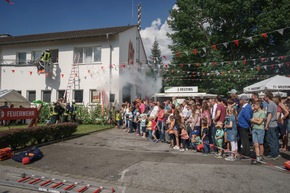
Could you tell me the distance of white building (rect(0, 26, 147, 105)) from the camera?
1858 cm

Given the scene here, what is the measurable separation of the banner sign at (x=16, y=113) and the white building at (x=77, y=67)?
7.93 meters

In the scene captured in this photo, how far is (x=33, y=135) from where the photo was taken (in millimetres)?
9312

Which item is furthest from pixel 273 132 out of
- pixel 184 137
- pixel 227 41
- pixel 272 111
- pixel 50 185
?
pixel 227 41

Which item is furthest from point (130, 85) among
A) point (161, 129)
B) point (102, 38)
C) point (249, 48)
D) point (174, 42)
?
point (249, 48)

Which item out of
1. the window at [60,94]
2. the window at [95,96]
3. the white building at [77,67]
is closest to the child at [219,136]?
the white building at [77,67]

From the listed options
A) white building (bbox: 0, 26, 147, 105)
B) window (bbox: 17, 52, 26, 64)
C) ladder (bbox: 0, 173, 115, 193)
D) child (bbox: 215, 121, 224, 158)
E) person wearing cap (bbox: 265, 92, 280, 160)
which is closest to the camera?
ladder (bbox: 0, 173, 115, 193)

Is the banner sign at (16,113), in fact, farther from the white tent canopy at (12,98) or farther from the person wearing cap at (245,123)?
the person wearing cap at (245,123)

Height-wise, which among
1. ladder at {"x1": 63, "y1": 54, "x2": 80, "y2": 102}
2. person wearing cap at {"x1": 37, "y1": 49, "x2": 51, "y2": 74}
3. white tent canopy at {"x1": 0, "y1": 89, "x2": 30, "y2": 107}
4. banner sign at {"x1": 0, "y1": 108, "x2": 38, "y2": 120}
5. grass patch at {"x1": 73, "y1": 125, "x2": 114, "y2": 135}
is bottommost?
grass patch at {"x1": 73, "y1": 125, "x2": 114, "y2": 135}

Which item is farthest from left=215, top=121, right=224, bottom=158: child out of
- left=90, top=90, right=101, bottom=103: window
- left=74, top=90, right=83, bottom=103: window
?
left=74, top=90, right=83, bottom=103: window

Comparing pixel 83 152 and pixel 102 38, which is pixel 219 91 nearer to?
pixel 102 38

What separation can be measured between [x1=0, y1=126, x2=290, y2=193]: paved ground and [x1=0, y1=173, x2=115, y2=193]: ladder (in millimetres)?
177

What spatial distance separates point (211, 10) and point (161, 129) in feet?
Result: 71.6

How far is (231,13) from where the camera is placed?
2717 cm

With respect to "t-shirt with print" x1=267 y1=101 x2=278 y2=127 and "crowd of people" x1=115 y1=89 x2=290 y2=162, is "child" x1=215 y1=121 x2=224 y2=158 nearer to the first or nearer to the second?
"crowd of people" x1=115 y1=89 x2=290 y2=162
